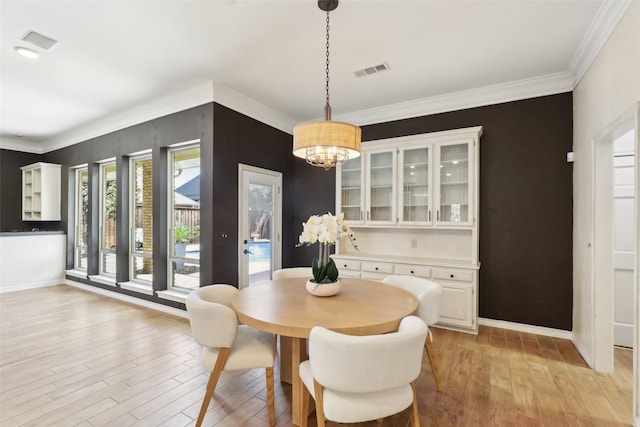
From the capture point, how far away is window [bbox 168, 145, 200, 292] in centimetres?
420

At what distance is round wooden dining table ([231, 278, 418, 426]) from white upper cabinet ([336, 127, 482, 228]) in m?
1.62

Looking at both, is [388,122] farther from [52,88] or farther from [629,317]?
[52,88]

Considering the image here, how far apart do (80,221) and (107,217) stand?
104 centimetres

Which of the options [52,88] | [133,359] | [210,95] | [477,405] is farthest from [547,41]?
[52,88]

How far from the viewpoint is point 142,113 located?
4352mm

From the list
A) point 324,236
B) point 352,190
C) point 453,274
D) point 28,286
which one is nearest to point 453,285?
point 453,274

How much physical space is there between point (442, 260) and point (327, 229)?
227 cm

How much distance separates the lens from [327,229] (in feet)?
7.07

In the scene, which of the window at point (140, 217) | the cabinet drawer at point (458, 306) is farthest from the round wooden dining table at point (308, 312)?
the window at point (140, 217)

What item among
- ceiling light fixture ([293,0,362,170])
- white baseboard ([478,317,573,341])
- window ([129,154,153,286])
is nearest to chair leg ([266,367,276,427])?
ceiling light fixture ([293,0,362,170])

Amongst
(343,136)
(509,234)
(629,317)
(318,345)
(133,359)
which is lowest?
(133,359)

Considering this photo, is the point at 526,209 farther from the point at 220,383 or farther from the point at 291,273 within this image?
the point at 220,383

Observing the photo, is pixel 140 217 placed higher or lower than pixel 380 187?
lower

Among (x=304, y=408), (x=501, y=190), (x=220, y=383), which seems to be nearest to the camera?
(x=304, y=408)
